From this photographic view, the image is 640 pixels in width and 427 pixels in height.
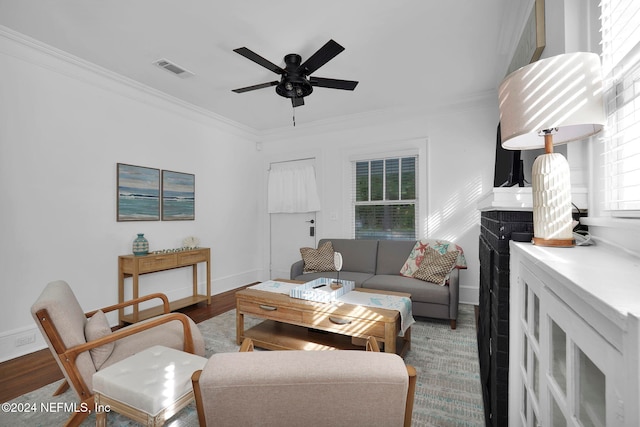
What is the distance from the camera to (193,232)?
13.9 ft

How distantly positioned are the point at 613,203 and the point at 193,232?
4.30m

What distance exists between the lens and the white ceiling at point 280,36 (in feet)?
7.34

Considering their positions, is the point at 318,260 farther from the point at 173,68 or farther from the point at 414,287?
the point at 173,68

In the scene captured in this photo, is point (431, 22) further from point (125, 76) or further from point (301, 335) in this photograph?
point (125, 76)

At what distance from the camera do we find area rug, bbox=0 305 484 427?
1720mm

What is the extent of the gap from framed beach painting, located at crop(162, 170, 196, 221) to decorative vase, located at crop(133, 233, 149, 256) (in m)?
0.46

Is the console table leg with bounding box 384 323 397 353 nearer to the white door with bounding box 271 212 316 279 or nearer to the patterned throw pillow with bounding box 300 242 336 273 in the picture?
the patterned throw pillow with bounding box 300 242 336 273

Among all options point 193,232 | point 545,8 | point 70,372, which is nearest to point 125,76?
point 193,232

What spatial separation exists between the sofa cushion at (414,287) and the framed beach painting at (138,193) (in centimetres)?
279

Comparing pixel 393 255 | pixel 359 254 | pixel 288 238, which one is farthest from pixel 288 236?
pixel 393 255

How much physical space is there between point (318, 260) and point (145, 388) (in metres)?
2.77

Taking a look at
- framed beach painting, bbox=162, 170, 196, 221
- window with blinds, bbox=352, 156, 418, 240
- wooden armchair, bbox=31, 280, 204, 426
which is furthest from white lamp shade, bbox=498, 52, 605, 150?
framed beach painting, bbox=162, 170, 196, 221

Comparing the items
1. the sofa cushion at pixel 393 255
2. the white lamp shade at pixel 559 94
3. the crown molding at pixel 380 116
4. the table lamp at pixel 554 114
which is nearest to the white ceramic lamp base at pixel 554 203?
the table lamp at pixel 554 114

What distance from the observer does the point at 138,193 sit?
3527 millimetres
